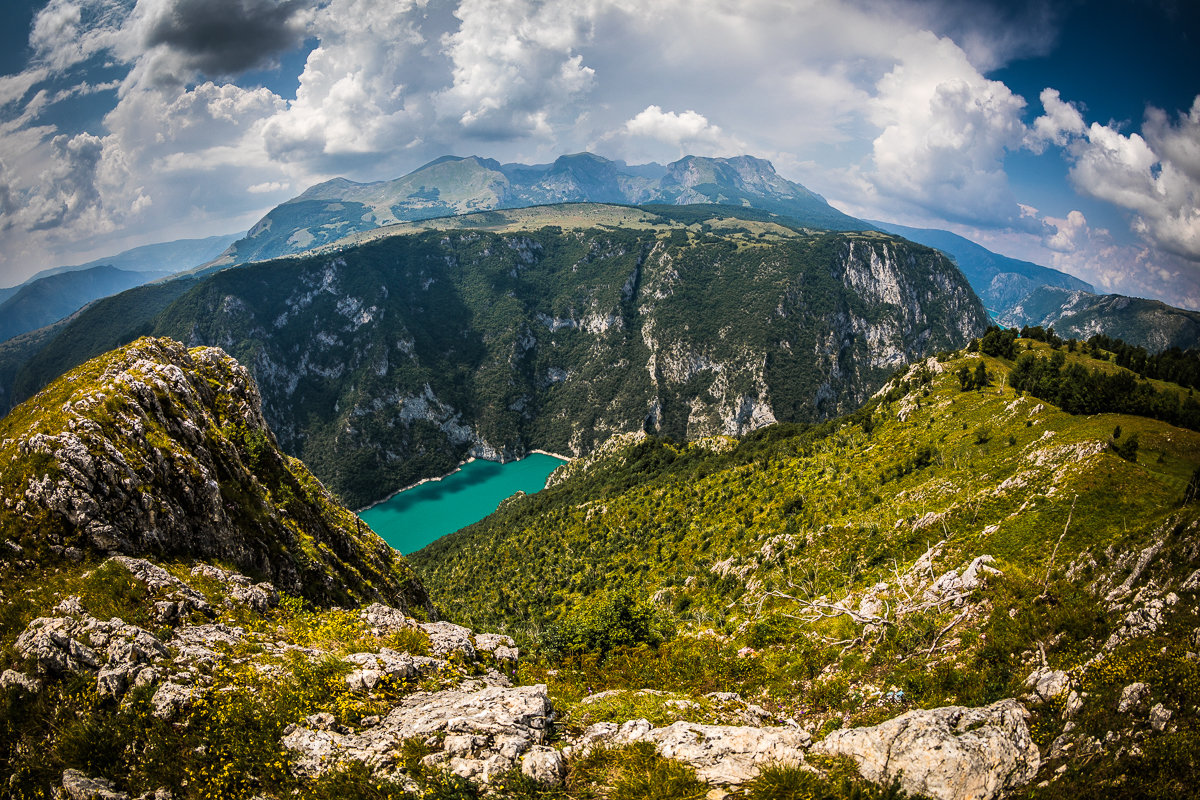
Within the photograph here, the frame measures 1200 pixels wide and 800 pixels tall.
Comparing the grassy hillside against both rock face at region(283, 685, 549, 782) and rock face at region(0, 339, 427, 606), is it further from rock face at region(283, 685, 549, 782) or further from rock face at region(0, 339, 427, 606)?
rock face at region(0, 339, 427, 606)

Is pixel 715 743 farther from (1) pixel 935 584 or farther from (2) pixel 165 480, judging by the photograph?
(2) pixel 165 480

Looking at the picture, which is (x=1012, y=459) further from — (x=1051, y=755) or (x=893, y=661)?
(x=1051, y=755)

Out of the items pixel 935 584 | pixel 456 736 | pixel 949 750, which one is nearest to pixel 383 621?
pixel 456 736

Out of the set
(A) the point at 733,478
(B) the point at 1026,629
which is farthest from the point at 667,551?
(B) the point at 1026,629

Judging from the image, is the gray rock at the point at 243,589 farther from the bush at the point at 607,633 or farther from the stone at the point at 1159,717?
the stone at the point at 1159,717

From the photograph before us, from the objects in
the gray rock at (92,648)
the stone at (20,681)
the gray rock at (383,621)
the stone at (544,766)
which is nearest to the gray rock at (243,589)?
the gray rock at (383,621)

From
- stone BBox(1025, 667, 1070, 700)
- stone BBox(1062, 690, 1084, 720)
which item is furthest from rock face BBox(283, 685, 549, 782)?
stone BBox(1025, 667, 1070, 700)
